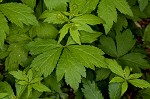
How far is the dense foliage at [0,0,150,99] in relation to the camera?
2109mm

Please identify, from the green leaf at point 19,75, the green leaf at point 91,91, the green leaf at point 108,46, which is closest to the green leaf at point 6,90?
the green leaf at point 19,75

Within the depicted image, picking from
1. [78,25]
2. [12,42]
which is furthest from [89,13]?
[12,42]

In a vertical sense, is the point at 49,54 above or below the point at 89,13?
below

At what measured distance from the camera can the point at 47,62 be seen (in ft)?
7.06

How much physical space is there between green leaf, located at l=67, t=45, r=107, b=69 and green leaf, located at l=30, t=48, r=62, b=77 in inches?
5.1

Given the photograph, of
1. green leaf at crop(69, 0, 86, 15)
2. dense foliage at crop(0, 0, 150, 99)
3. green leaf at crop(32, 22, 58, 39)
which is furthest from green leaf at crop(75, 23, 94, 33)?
green leaf at crop(32, 22, 58, 39)

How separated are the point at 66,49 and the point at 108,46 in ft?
2.00

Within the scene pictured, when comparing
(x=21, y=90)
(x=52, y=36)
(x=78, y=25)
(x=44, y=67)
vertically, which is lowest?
(x=21, y=90)

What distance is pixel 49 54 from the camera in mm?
2152

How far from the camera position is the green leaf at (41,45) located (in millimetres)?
2211

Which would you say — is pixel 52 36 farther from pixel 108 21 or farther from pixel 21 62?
pixel 108 21

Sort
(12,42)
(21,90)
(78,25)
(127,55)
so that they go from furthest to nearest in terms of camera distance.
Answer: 1. (127,55)
2. (12,42)
3. (21,90)
4. (78,25)

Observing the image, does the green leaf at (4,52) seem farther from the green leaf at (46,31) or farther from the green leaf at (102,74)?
the green leaf at (102,74)

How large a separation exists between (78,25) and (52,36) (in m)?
0.37
